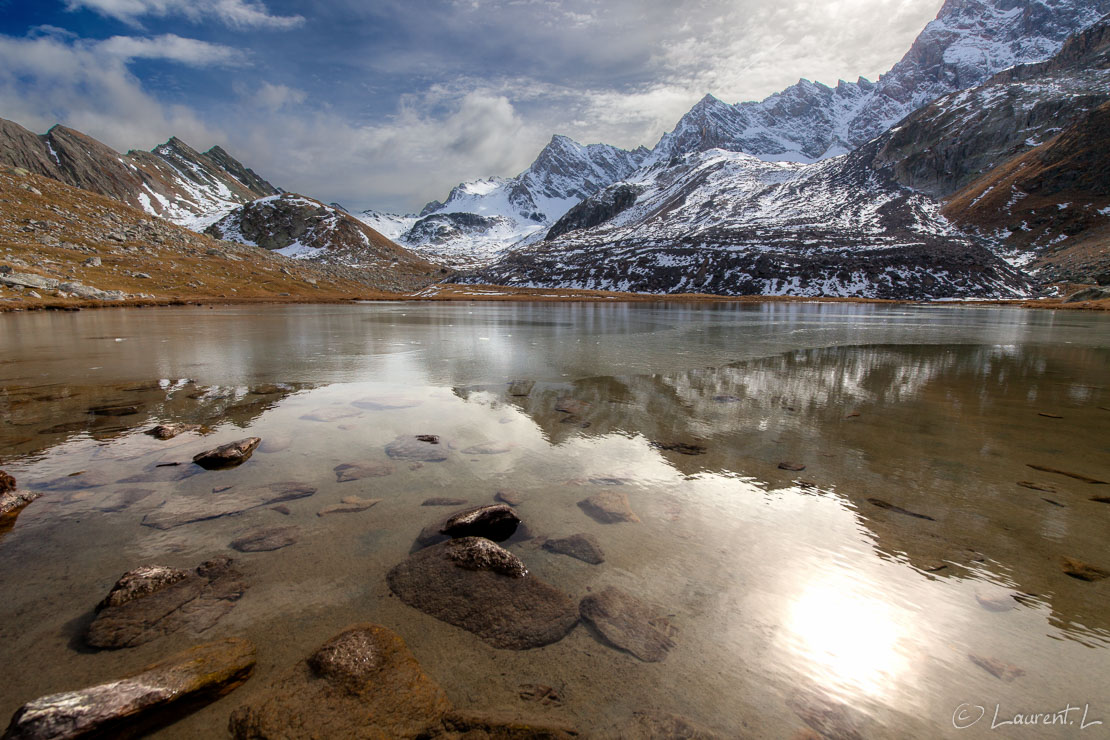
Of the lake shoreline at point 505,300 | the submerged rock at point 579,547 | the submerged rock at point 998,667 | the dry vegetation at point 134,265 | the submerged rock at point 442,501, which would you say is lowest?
the submerged rock at point 998,667

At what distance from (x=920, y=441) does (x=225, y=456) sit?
684 inches

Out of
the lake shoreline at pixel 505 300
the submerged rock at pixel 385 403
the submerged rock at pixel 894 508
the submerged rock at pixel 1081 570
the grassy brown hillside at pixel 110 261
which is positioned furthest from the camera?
→ the grassy brown hillside at pixel 110 261

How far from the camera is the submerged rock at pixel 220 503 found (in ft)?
26.9

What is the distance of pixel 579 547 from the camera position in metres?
7.61

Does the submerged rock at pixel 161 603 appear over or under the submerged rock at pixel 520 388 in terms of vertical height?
under

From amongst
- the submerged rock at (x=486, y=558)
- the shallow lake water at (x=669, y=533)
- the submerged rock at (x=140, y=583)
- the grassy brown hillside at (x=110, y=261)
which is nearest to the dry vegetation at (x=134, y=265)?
the grassy brown hillside at (x=110, y=261)

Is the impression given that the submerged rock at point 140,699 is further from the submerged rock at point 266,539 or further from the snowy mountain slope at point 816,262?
the snowy mountain slope at point 816,262

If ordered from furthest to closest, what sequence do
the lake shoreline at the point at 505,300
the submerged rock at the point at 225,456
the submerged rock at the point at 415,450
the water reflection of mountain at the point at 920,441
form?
the lake shoreline at the point at 505,300
the submerged rock at the point at 415,450
the submerged rock at the point at 225,456
the water reflection of mountain at the point at 920,441

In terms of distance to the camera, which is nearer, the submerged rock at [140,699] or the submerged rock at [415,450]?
the submerged rock at [140,699]

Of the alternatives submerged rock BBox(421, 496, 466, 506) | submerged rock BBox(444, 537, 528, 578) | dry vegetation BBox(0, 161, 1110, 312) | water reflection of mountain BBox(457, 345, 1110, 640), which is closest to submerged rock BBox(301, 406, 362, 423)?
water reflection of mountain BBox(457, 345, 1110, 640)

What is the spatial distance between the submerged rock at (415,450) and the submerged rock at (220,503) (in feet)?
7.51

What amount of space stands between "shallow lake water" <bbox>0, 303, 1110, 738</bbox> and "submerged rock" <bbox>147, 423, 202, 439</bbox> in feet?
1.29

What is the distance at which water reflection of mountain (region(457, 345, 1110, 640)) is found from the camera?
24.9 ft

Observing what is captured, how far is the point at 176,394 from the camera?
1730 cm
